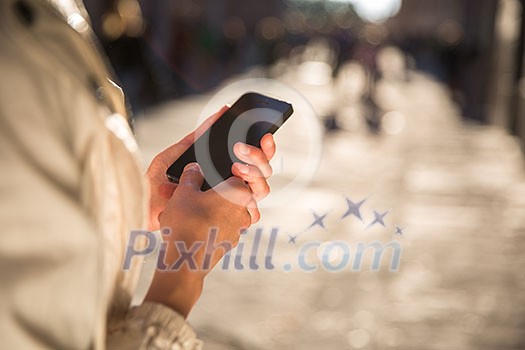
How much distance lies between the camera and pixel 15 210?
746mm

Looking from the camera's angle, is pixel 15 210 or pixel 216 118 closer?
pixel 15 210

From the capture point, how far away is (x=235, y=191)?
1.09m

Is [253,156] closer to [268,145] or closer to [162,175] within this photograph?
[268,145]

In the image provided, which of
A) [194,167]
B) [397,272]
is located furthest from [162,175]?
[397,272]

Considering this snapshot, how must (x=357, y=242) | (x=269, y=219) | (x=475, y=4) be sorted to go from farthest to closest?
1. (x=475, y=4)
2. (x=269, y=219)
3. (x=357, y=242)

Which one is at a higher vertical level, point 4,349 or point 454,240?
point 4,349

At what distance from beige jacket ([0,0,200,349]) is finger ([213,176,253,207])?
22 cm

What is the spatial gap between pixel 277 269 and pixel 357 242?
865mm

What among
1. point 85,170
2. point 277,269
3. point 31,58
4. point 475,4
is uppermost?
point 31,58

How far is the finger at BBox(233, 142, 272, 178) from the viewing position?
108cm

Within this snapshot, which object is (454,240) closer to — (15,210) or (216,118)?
(216,118)

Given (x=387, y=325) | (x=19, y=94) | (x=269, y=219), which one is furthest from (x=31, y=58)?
(x=269, y=219)

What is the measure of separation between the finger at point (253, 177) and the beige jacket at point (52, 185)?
23 cm

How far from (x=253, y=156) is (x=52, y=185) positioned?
14.7 inches
